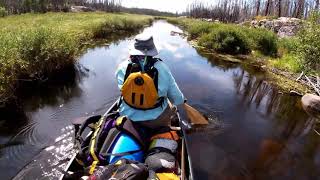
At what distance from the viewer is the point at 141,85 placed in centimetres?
414

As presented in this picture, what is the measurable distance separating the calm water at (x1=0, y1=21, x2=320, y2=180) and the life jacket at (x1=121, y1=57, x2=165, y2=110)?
8.71 ft

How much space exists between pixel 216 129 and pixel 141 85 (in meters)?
5.12

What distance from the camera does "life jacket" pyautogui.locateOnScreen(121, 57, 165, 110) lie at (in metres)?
4.13

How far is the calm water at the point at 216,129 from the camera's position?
266 inches

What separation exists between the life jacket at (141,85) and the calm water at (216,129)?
266 cm

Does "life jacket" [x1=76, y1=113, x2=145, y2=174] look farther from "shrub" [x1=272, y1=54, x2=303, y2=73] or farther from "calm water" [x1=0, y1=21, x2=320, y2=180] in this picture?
"shrub" [x1=272, y1=54, x2=303, y2=73]

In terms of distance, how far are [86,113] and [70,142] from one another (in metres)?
1.99

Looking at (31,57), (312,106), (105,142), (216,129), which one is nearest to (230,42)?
(312,106)

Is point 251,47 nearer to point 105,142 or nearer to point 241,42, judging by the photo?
point 241,42

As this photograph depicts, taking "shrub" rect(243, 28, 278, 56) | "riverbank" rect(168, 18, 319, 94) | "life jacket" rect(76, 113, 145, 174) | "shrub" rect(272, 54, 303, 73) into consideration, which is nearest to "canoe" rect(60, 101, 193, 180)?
"life jacket" rect(76, 113, 145, 174)

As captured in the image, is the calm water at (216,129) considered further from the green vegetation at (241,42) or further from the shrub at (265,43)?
the shrub at (265,43)

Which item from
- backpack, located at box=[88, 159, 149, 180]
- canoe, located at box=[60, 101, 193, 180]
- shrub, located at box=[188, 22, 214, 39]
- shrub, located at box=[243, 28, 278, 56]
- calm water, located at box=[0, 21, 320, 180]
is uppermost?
shrub, located at box=[188, 22, 214, 39]

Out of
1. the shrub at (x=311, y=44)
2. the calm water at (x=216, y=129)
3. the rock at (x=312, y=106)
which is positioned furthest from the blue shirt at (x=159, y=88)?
the shrub at (x=311, y=44)

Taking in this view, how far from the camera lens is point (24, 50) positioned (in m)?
10.0
